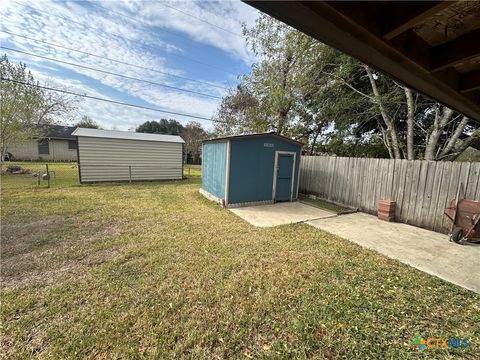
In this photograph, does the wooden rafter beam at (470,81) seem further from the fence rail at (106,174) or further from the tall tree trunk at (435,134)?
the fence rail at (106,174)

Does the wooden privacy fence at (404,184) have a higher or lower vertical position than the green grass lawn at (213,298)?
higher

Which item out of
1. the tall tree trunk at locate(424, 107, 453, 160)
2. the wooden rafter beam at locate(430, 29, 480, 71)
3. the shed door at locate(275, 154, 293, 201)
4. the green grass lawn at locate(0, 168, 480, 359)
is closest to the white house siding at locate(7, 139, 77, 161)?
the green grass lawn at locate(0, 168, 480, 359)

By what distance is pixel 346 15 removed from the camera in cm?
113

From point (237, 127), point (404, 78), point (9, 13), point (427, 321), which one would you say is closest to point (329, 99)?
point (237, 127)

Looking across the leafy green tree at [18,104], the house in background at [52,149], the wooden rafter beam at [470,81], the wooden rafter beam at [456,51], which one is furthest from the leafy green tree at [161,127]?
the wooden rafter beam at [456,51]

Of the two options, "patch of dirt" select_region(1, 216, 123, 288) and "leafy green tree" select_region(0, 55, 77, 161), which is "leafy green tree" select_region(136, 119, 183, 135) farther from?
"patch of dirt" select_region(1, 216, 123, 288)

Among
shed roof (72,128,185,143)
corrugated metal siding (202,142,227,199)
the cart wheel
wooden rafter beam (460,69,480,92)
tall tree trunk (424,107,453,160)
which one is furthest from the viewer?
shed roof (72,128,185,143)

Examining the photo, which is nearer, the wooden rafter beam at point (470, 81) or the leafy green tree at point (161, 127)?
the wooden rafter beam at point (470, 81)

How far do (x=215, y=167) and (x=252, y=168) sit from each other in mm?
1440

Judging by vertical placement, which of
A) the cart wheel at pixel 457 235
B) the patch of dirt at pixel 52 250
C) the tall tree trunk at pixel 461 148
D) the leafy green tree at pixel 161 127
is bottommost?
the patch of dirt at pixel 52 250

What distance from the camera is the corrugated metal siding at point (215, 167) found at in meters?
6.60

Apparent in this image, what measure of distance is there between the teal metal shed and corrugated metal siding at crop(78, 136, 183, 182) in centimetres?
509

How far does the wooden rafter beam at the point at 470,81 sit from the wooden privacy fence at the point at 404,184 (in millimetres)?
3535

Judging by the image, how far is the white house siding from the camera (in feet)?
67.8
